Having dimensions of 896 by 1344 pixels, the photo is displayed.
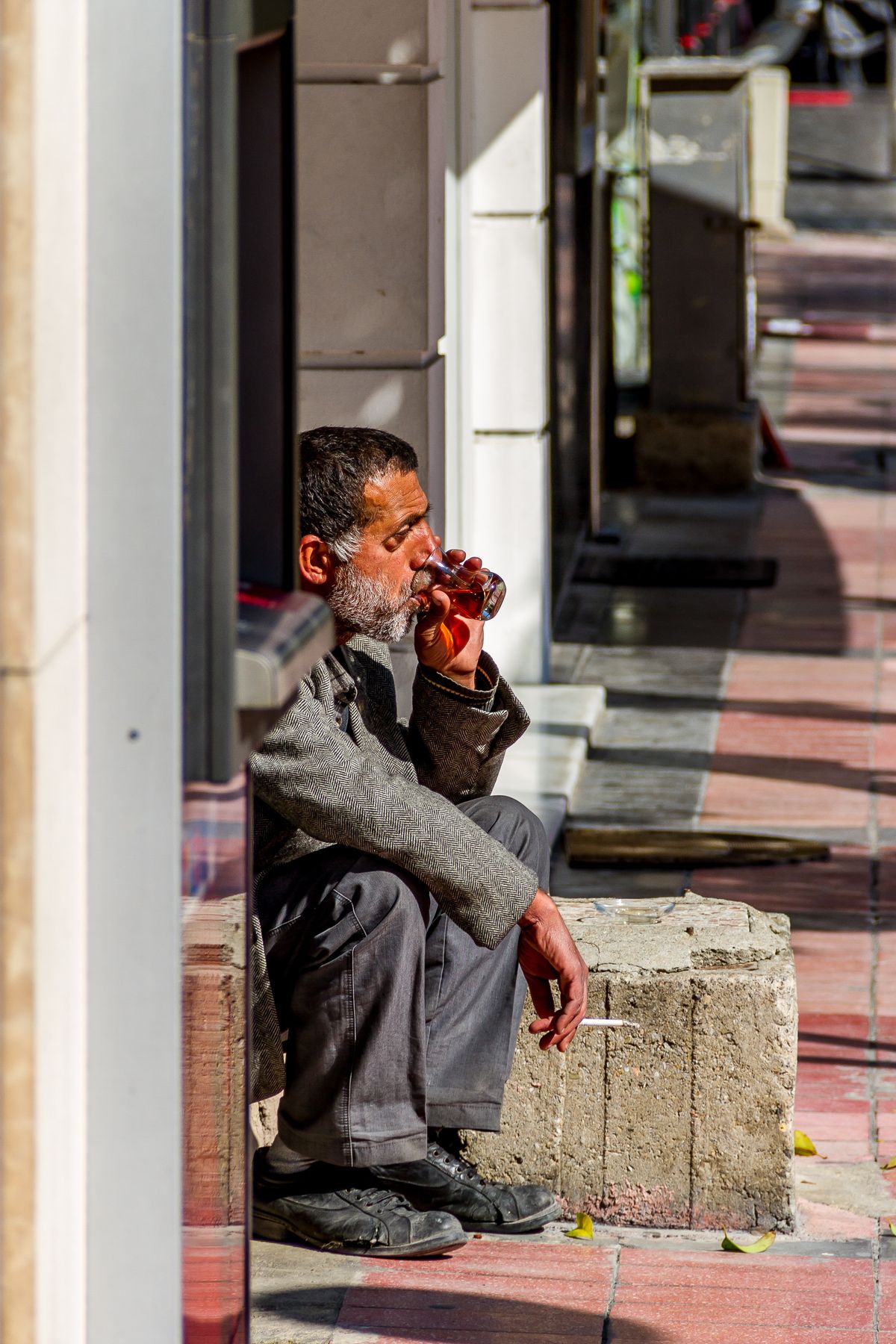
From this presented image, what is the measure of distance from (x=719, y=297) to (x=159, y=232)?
10.3m

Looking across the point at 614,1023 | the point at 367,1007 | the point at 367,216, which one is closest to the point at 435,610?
the point at 367,1007

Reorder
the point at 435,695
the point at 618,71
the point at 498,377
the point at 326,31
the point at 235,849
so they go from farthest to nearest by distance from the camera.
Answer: the point at 618,71 < the point at 498,377 < the point at 326,31 < the point at 435,695 < the point at 235,849

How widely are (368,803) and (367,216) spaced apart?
8.40ft

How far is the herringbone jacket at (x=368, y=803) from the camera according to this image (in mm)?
3252

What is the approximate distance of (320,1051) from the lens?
3420 mm

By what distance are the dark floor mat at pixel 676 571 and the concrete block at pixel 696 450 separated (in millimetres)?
1684

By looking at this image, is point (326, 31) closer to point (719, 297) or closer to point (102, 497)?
point (102, 497)

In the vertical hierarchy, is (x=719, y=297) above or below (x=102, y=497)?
above

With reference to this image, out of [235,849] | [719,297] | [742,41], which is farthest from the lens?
[742,41]

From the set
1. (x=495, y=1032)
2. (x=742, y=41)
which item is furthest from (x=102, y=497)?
(x=742, y=41)

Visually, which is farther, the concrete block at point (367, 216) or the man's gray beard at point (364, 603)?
the concrete block at point (367, 216)

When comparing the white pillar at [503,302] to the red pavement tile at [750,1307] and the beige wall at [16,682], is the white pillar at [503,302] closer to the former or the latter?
the red pavement tile at [750,1307]

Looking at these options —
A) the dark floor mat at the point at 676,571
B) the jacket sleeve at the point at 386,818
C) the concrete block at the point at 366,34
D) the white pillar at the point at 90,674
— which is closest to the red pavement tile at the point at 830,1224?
the jacket sleeve at the point at 386,818

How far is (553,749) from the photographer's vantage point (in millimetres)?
7059
